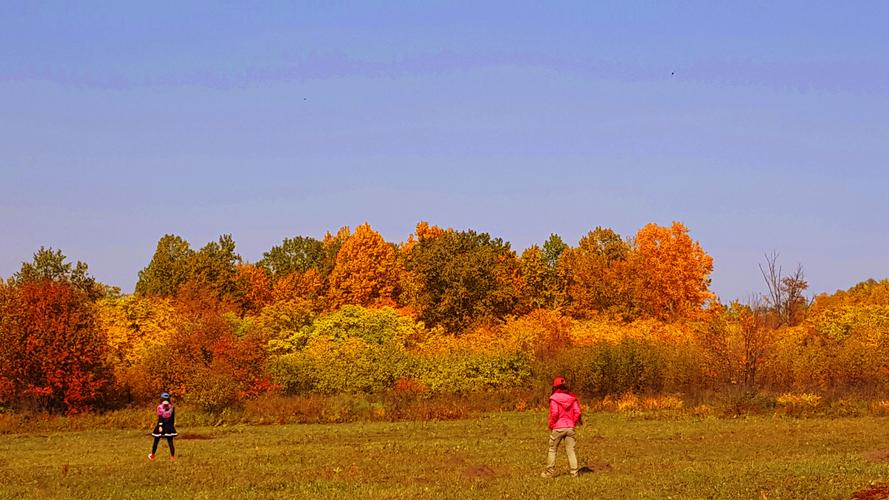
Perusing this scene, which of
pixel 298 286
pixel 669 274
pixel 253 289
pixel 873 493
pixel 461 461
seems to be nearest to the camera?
pixel 873 493

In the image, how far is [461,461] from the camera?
2962 centimetres

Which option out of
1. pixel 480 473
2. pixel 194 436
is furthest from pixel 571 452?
pixel 194 436

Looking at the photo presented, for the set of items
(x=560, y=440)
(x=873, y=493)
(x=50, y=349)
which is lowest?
(x=873, y=493)

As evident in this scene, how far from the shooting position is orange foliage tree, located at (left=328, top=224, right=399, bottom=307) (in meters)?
106

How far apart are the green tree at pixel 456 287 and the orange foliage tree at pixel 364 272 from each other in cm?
1178

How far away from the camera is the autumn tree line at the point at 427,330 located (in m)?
57.4

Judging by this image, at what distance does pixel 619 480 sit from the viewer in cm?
2362

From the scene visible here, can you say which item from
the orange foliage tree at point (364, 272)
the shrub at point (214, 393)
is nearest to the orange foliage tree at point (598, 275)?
the orange foliage tree at point (364, 272)

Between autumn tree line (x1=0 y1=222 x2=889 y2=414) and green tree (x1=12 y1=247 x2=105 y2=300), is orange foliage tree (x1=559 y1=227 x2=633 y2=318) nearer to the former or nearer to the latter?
autumn tree line (x1=0 y1=222 x2=889 y2=414)

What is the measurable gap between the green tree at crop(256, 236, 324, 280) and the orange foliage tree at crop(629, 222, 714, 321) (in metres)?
42.3

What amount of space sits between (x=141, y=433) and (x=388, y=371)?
75.9 ft

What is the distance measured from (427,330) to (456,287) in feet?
27.0

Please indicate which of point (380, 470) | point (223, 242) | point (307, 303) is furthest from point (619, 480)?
point (223, 242)

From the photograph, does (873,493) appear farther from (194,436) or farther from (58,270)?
(58,270)
